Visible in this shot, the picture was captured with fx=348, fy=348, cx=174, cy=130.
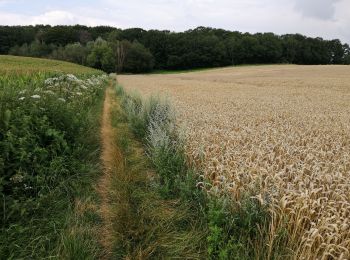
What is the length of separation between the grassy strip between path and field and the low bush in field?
3.20ft

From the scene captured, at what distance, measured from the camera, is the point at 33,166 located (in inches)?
197

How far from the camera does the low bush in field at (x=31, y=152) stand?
4.39 metres

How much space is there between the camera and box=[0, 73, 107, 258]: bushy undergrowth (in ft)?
13.0

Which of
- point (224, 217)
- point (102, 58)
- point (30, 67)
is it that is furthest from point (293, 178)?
point (102, 58)

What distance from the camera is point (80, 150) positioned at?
260 inches

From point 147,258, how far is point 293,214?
167 cm

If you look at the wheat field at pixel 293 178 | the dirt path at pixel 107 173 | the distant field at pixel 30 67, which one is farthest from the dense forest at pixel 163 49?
the wheat field at pixel 293 178

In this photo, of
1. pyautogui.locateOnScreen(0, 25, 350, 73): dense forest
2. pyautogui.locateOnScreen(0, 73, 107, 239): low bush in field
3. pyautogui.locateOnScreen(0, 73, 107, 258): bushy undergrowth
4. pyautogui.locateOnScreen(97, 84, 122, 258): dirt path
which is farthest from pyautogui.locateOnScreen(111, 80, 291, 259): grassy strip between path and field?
pyautogui.locateOnScreen(0, 25, 350, 73): dense forest

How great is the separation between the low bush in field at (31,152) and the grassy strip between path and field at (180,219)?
97 cm

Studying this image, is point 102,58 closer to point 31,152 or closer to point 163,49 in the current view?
point 163,49

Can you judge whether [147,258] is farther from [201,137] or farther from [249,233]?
[201,137]

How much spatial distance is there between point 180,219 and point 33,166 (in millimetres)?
2250

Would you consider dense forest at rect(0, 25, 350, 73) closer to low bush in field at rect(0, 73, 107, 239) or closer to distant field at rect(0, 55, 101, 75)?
distant field at rect(0, 55, 101, 75)

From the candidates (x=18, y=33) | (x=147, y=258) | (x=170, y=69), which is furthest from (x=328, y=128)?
(x=18, y=33)
